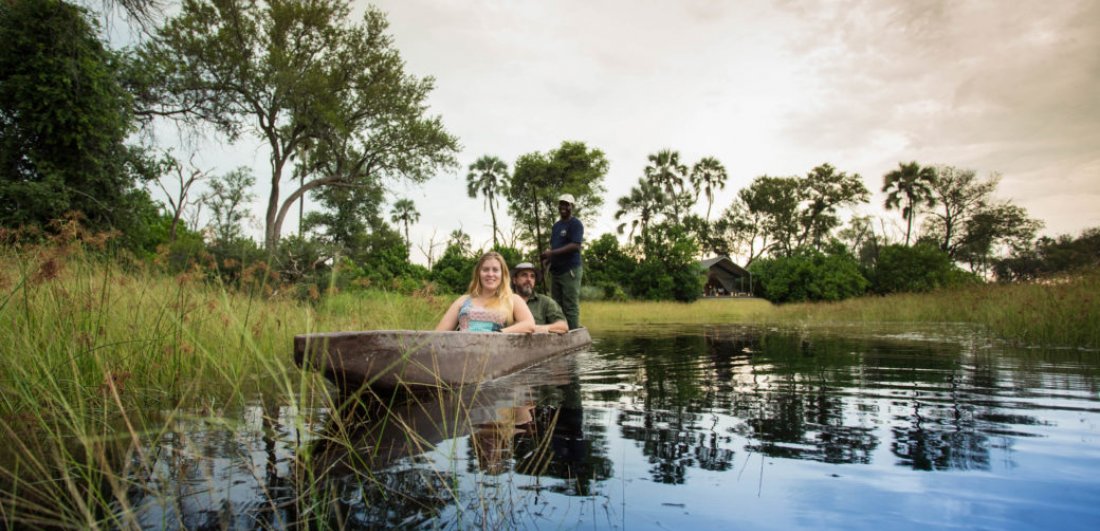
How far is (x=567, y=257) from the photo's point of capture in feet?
27.9

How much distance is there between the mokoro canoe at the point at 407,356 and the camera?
11.6 ft

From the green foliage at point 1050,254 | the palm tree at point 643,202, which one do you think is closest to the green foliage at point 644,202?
the palm tree at point 643,202

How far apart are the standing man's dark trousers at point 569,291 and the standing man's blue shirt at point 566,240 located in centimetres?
10

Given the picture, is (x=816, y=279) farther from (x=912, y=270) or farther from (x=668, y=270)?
(x=668, y=270)

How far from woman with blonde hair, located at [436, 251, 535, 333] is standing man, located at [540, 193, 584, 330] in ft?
8.20

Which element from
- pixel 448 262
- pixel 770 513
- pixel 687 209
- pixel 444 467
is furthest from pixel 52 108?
pixel 687 209

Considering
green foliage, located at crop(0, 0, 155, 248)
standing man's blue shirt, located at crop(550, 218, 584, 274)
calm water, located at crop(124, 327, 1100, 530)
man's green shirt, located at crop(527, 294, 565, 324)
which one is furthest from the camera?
green foliage, located at crop(0, 0, 155, 248)

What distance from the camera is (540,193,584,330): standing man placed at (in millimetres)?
8312

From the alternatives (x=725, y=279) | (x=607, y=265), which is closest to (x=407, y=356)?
(x=607, y=265)

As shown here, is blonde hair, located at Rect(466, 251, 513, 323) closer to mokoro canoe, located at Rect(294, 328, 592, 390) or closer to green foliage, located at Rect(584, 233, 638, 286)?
mokoro canoe, located at Rect(294, 328, 592, 390)

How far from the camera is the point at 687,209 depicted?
157 ft

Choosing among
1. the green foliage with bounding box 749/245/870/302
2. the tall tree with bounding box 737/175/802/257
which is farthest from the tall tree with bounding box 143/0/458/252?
the tall tree with bounding box 737/175/802/257

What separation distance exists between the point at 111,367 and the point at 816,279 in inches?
1501

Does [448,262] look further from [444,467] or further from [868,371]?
[444,467]
